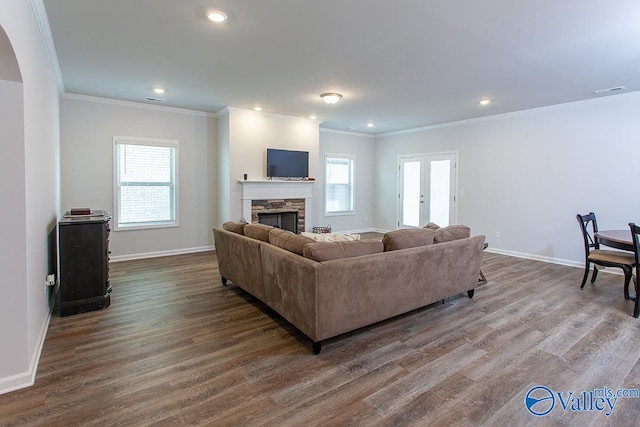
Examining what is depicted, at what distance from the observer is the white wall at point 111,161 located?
5.21 m

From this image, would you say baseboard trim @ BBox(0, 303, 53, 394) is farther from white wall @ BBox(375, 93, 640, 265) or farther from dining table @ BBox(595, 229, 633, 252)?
white wall @ BBox(375, 93, 640, 265)

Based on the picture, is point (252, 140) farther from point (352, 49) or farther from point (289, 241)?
point (289, 241)

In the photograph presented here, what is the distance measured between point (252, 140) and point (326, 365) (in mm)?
4680

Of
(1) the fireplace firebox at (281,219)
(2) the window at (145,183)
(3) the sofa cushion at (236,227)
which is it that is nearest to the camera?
(3) the sofa cushion at (236,227)

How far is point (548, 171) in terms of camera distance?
18.5 feet

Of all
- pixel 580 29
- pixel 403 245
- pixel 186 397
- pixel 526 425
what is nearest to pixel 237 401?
pixel 186 397

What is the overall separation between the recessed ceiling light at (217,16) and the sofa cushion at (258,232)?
193 cm

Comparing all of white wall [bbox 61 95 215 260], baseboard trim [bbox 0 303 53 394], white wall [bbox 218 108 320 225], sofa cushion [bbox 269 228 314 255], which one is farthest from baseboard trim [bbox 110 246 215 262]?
sofa cushion [bbox 269 228 314 255]

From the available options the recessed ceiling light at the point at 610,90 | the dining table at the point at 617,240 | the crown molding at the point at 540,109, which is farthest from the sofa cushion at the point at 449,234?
the crown molding at the point at 540,109

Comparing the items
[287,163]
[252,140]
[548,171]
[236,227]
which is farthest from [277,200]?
[548,171]

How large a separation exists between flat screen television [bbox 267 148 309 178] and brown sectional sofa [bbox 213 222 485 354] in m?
2.72

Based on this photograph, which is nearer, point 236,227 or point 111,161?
point 236,227

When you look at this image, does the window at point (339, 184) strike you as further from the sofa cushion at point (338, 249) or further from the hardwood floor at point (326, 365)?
the sofa cushion at point (338, 249)

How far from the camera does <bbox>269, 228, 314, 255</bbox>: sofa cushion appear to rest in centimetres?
288
